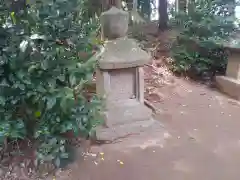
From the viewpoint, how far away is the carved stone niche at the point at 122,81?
3.36 meters

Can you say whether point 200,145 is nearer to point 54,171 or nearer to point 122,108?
point 122,108

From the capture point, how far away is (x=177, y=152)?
312 cm

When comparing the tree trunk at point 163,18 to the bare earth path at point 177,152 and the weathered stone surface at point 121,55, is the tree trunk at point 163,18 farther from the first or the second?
the weathered stone surface at point 121,55

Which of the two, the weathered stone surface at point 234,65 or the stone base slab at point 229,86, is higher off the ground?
the weathered stone surface at point 234,65

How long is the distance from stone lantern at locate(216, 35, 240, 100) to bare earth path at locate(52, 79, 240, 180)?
1.82 ft

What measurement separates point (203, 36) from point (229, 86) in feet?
4.24

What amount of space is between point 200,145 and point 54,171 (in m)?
1.75

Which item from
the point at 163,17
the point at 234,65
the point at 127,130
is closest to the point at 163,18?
the point at 163,17

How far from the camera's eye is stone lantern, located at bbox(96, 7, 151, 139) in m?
3.38

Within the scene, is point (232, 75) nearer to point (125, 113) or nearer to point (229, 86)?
point (229, 86)

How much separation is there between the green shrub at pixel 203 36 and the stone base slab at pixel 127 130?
2332 millimetres

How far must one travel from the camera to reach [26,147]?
269 cm

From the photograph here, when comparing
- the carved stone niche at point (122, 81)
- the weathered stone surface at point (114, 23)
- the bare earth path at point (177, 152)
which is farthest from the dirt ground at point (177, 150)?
the weathered stone surface at point (114, 23)

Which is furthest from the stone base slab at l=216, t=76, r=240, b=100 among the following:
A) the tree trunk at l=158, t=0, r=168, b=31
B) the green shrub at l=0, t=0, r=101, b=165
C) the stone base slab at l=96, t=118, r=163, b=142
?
the green shrub at l=0, t=0, r=101, b=165
